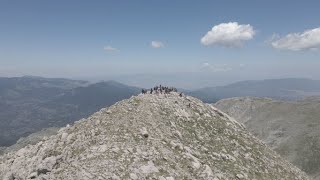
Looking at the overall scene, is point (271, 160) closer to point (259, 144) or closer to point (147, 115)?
point (259, 144)

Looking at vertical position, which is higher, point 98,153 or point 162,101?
point 162,101

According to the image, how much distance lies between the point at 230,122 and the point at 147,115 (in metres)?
14.3

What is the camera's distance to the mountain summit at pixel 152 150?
3531cm

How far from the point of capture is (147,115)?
45375 mm

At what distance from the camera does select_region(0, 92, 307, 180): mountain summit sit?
116 feet

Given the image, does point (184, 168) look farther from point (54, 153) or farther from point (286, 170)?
point (286, 170)

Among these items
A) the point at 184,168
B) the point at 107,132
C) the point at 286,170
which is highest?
the point at 107,132

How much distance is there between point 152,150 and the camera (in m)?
38.2

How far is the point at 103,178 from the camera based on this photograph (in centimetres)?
3284

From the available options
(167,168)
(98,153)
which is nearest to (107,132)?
(98,153)

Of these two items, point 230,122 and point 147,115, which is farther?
point 230,122

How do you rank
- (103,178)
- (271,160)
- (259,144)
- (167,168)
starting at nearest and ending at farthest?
(103,178) < (167,168) < (271,160) < (259,144)

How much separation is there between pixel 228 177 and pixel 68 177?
15363 millimetres

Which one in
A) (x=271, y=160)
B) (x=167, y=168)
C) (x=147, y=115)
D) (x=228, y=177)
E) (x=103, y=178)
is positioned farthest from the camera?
(x=271, y=160)
